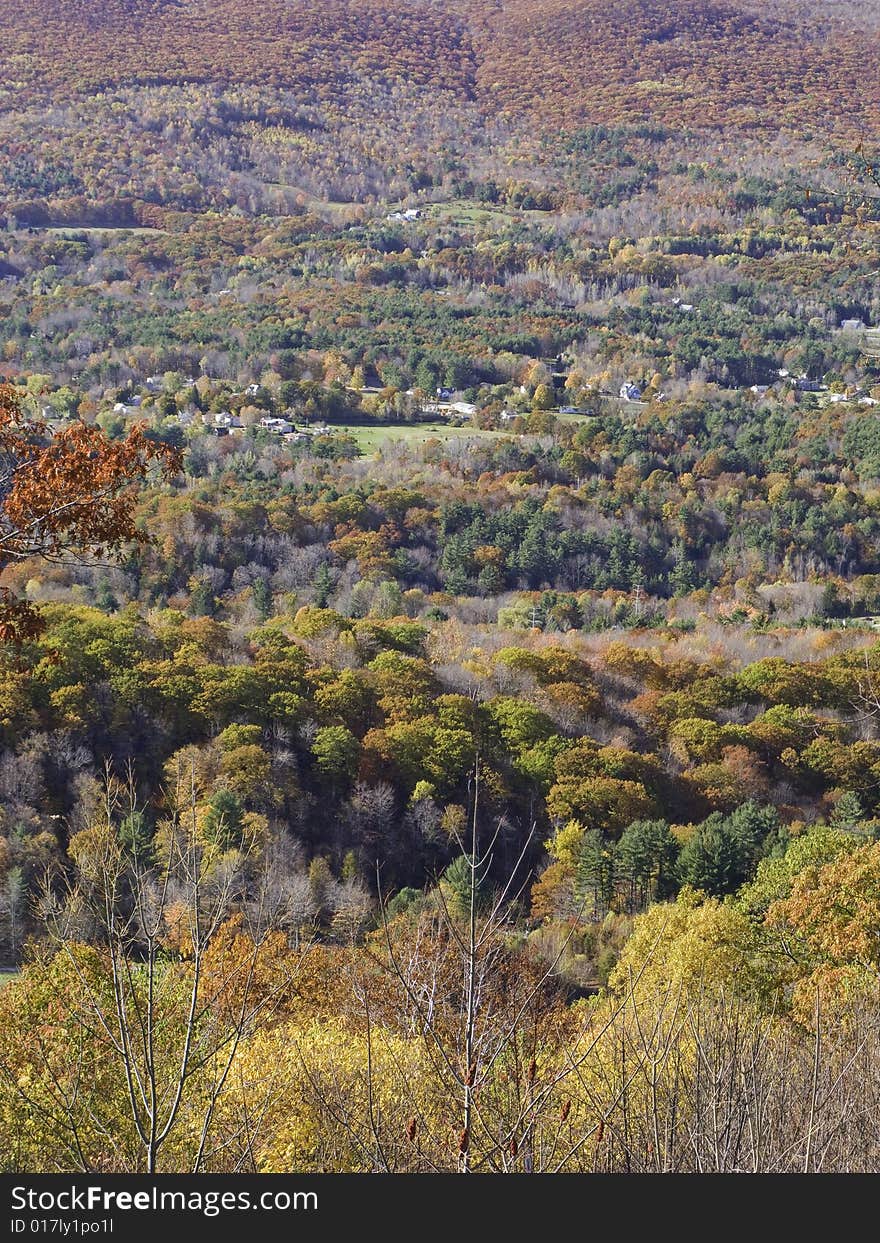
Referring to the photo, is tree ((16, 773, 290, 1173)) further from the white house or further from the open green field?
the open green field

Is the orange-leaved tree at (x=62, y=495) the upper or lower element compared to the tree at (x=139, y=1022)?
upper

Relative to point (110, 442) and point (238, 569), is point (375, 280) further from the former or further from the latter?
point (110, 442)

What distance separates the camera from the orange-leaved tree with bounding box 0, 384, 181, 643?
9758mm

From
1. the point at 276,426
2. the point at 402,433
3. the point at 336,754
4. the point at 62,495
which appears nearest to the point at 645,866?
the point at 336,754

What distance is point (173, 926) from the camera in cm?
2770

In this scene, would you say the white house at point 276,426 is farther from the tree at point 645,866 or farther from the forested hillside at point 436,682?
the tree at point 645,866

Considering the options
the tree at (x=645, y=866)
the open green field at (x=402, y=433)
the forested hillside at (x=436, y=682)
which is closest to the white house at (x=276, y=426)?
the forested hillside at (x=436, y=682)

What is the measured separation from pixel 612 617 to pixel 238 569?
60.5ft

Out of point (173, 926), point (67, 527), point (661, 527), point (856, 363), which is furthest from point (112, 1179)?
point (856, 363)

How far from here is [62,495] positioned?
32.3 ft

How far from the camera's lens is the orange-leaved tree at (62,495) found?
9.76m

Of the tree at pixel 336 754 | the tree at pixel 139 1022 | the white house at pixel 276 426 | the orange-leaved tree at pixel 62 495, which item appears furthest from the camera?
the white house at pixel 276 426

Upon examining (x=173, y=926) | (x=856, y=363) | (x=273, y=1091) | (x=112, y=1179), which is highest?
Result: (x=112, y=1179)

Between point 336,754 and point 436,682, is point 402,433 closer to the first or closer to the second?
point 436,682
